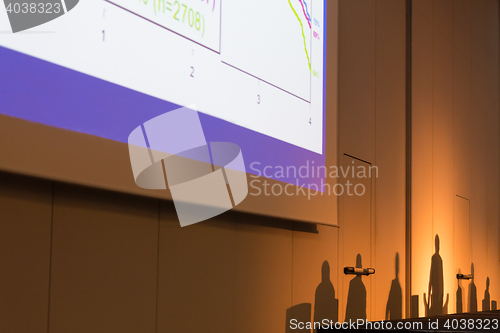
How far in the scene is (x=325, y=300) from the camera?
84.9 inches

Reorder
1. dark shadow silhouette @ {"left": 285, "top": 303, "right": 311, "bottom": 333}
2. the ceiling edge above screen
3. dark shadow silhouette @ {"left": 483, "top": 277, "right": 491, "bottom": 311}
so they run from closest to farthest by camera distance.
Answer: the ceiling edge above screen
dark shadow silhouette @ {"left": 285, "top": 303, "right": 311, "bottom": 333}
dark shadow silhouette @ {"left": 483, "top": 277, "right": 491, "bottom": 311}

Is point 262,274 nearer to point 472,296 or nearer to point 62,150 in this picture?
point 62,150

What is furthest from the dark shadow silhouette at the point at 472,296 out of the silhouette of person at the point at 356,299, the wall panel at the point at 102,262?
the wall panel at the point at 102,262

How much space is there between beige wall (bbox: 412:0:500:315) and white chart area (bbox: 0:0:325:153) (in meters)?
1.29

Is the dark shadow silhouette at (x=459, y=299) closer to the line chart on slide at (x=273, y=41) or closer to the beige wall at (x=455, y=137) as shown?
the beige wall at (x=455, y=137)

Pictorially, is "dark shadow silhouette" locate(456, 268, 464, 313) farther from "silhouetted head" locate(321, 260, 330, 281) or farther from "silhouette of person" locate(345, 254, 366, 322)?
"silhouetted head" locate(321, 260, 330, 281)

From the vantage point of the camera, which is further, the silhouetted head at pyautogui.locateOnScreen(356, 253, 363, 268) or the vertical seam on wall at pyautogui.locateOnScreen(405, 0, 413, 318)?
the vertical seam on wall at pyautogui.locateOnScreen(405, 0, 413, 318)

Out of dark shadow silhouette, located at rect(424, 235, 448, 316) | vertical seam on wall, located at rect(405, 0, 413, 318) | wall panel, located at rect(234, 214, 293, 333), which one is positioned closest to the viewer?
wall panel, located at rect(234, 214, 293, 333)

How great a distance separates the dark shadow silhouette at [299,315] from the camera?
1.93 m

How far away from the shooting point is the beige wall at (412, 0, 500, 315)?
309 cm

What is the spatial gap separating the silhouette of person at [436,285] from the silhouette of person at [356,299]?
0.88m

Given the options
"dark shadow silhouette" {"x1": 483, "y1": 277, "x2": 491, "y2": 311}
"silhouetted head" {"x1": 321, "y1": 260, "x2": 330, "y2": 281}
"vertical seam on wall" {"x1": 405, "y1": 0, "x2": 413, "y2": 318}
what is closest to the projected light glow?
"silhouetted head" {"x1": 321, "y1": 260, "x2": 330, "y2": 281}

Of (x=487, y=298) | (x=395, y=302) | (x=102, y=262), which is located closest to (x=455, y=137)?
(x=487, y=298)

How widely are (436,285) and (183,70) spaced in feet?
8.11
